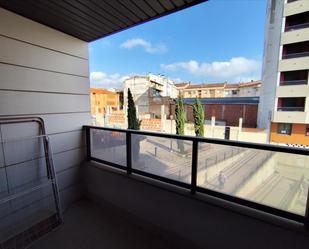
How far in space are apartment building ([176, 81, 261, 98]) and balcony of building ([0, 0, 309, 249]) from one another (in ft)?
64.2

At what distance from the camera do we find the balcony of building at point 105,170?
121 centimetres

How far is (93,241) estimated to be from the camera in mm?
1646

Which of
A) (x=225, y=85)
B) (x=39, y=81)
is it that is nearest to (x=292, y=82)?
(x=39, y=81)

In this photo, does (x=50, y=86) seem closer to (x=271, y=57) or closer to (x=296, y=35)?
(x=296, y=35)

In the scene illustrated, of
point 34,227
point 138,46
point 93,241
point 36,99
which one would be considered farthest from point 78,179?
point 138,46

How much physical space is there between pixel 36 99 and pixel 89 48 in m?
1.04

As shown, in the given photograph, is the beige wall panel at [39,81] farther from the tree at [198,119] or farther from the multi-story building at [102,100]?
the multi-story building at [102,100]

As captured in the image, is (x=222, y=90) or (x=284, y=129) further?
(x=222, y=90)

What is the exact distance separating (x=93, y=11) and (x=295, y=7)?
43.7 ft

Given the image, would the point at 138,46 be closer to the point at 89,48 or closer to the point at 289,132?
the point at 289,132

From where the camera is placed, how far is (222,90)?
75.8ft

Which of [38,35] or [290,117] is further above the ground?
[38,35]

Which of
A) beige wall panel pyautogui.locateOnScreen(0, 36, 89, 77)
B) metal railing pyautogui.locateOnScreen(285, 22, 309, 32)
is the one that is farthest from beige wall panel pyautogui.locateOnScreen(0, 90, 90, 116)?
metal railing pyautogui.locateOnScreen(285, 22, 309, 32)

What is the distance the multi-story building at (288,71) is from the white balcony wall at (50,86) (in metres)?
12.5
